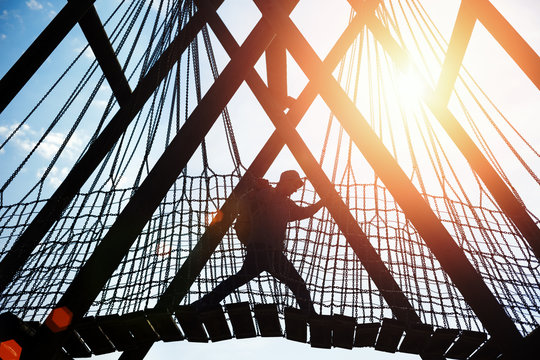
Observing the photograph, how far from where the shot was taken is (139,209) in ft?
7.25

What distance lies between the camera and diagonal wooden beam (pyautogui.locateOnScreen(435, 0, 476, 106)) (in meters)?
3.07

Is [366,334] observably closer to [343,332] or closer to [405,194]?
[343,332]

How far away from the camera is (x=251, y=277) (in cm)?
274

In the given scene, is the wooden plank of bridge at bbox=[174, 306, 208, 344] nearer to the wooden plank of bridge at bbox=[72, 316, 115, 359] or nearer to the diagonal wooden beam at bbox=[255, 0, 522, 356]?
the wooden plank of bridge at bbox=[72, 316, 115, 359]

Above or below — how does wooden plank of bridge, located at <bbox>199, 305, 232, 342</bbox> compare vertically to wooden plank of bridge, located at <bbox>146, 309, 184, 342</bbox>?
below

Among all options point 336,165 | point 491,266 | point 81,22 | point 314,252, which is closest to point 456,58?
point 336,165

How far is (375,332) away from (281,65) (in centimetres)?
281

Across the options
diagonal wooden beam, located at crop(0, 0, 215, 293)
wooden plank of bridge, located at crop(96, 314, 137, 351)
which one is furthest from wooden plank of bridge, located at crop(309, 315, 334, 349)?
diagonal wooden beam, located at crop(0, 0, 215, 293)

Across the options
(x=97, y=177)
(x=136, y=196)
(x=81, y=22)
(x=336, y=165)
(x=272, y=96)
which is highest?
(x=81, y=22)

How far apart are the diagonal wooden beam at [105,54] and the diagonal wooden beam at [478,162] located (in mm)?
2335

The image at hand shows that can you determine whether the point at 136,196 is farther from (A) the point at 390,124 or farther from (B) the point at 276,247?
(A) the point at 390,124

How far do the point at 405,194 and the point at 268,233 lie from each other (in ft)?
3.11

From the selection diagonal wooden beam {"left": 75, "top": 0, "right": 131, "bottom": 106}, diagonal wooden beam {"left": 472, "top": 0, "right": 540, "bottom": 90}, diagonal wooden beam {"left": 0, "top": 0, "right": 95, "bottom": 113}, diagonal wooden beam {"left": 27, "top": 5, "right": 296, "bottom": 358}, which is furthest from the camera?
diagonal wooden beam {"left": 75, "top": 0, "right": 131, "bottom": 106}

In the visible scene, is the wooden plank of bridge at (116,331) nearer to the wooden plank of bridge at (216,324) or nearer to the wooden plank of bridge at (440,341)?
the wooden plank of bridge at (216,324)
